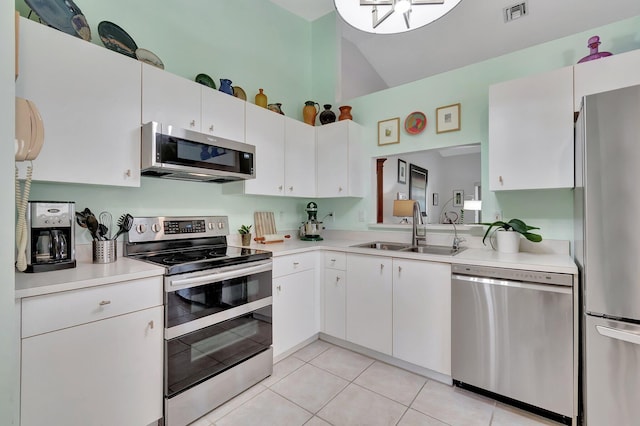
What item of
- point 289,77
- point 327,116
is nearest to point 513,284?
point 327,116

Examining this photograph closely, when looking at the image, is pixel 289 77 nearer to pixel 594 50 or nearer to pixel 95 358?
pixel 594 50

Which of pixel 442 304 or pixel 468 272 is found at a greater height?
pixel 468 272

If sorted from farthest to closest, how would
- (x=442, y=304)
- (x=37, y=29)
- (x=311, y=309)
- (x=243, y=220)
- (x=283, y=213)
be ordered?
(x=283, y=213) → (x=243, y=220) → (x=311, y=309) → (x=442, y=304) → (x=37, y=29)

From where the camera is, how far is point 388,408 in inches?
→ 70.7

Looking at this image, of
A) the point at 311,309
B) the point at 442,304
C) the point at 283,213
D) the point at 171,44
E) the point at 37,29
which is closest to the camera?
the point at 37,29

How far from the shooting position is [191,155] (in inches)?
76.0

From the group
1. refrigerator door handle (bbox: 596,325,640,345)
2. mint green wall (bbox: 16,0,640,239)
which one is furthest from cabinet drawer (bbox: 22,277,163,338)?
refrigerator door handle (bbox: 596,325,640,345)

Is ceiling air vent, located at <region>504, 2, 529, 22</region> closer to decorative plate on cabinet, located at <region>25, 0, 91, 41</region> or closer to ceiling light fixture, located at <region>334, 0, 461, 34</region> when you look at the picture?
ceiling light fixture, located at <region>334, 0, 461, 34</region>

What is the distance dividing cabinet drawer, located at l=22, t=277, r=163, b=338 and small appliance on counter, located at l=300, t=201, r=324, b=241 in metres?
1.67

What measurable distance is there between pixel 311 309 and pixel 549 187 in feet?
6.67

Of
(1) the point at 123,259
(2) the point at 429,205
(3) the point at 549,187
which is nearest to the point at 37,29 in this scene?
(1) the point at 123,259

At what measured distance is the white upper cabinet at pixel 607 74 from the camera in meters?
1.70

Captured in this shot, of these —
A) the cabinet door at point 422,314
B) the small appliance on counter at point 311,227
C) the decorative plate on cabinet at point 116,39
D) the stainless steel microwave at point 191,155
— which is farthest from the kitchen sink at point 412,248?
the decorative plate on cabinet at point 116,39

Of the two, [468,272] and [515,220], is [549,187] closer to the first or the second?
[515,220]
